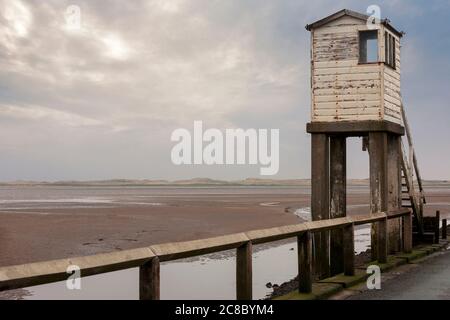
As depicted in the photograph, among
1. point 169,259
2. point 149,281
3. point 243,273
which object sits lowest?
point 243,273

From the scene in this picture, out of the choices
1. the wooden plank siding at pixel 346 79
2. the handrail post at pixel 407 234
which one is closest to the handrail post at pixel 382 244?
the handrail post at pixel 407 234

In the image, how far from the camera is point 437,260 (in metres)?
11.6

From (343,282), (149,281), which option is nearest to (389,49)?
(343,282)

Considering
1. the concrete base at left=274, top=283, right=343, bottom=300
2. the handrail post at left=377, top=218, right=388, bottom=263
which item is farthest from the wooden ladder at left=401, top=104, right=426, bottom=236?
the concrete base at left=274, top=283, right=343, bottom=300

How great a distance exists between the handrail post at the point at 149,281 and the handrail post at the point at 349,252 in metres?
4.47

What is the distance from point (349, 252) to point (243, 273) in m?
3.11

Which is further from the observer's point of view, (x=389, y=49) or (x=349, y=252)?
(x=389, y=49)

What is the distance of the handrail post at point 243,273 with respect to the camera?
635 cm

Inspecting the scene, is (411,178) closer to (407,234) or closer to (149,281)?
(407,234)

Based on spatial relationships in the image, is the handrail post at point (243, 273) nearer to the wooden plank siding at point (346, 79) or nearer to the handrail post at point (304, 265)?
the handrail post at point (304, 265)

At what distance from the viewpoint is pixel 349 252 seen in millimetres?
8961
